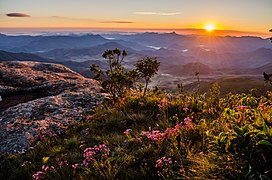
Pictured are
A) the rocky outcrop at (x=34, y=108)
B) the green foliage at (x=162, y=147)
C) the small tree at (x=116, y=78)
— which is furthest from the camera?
the small tree at (x=116, y=78)

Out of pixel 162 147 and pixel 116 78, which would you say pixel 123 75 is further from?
pixel 162 147

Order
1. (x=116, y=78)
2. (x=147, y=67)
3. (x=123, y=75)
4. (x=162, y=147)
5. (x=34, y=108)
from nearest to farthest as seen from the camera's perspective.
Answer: (x=162, y=147) < (x=34, y=108) < (x=116, y=78) < (x=123, y=75) < (x=147, y=67)

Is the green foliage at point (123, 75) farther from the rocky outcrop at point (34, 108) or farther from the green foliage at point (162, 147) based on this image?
the green foliage at point (162, 147)

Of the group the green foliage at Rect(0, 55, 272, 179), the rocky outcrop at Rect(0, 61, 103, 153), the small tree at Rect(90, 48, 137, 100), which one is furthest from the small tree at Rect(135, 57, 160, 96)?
the rocky outcrop at Rect(0, 61, 103, 153)

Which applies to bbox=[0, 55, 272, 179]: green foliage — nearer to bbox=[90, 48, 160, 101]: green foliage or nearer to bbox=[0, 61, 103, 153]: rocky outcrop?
bbox=[0, 61, 103, 153]: rocky outcrop

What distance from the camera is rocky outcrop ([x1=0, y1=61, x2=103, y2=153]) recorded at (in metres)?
8.73

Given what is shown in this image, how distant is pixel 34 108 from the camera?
1124 centimetres

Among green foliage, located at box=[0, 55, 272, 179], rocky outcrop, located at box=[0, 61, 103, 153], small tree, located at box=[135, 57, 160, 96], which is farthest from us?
small tree, located at box=[135, 57, 160, 96]

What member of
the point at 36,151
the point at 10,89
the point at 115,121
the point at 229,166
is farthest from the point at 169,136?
the point at 10,89

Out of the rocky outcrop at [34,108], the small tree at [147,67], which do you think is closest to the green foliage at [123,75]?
the small tree at [147,67]

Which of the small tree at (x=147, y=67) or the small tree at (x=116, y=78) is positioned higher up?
the small tree at (x=147, y=67)

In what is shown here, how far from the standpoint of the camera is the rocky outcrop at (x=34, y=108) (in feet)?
28.7

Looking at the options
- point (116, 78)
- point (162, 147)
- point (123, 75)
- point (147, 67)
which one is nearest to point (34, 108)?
point (116, 78)

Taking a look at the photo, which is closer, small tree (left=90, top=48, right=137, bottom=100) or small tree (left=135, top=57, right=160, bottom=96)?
small tree (left=90, top=48, right=137, bottom=100)
